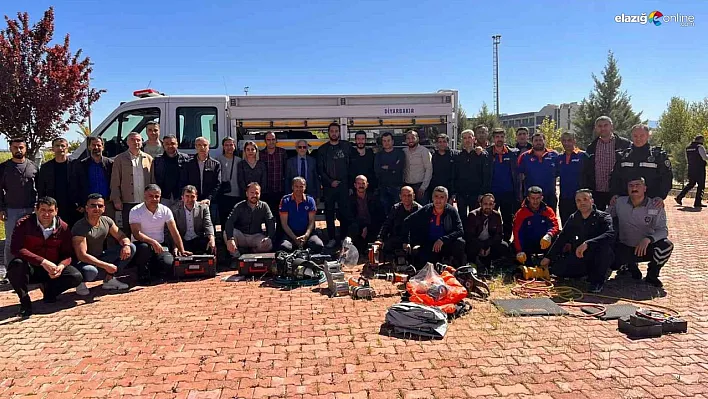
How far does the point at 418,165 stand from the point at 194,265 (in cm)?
357

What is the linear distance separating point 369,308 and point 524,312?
1527 mm

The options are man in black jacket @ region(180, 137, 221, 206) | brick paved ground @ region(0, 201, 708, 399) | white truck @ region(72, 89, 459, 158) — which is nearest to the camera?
brick paved ground @ region(0, 201, 708, 399)

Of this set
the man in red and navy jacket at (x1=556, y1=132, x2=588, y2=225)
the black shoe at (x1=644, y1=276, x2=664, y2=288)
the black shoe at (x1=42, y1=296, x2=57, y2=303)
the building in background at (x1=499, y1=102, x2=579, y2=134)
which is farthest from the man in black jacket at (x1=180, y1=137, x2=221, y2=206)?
the building in background at (x1=499, y1=102, x2=579, y2=134)

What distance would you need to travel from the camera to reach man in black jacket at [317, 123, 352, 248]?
7.55m

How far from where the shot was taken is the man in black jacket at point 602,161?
6.79 meters

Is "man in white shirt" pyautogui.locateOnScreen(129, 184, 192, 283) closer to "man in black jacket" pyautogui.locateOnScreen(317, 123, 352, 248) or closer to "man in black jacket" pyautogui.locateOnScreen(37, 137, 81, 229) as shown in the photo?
"man in black jacket" pyautogui.locateOnScreen(37, 137, 81, 229)

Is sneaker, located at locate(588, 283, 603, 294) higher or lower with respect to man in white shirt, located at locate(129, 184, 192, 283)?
lower

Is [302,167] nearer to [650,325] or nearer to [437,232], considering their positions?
[437,232]

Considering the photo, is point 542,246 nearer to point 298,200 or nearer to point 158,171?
point 298,200

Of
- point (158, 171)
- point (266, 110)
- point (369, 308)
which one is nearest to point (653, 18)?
point (266, 110)

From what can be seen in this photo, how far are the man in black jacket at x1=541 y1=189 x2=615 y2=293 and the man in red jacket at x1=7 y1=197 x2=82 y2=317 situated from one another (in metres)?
5.53

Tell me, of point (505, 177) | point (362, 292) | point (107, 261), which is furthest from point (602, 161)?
point (107, 261)

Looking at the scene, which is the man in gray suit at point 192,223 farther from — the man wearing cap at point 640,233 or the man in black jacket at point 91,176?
the man wearing cap at point 640,233

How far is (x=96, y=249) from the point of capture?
575 centimetres
